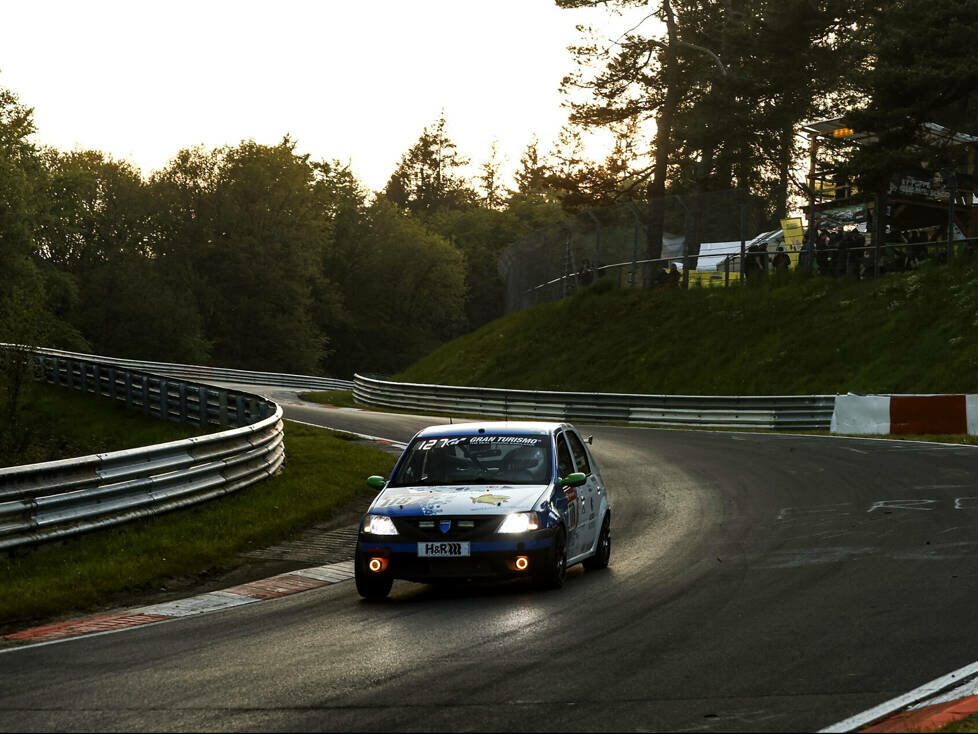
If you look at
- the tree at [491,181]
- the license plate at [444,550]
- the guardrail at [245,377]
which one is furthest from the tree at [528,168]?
the license plate at [444,550]

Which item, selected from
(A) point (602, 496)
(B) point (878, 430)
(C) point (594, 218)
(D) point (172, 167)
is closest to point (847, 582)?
(A) point (602, 496)

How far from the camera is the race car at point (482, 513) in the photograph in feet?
32.7

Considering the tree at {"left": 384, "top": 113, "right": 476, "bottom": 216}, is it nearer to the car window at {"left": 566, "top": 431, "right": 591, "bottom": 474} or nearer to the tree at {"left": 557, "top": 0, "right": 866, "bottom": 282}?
the tree at {"left": 557, "top": 0, "right": 866, "bottom": 282}

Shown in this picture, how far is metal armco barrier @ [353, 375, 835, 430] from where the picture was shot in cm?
2905

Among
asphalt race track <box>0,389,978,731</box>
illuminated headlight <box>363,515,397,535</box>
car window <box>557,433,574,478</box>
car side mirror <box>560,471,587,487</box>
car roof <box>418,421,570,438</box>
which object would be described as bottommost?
asphalt race track <box>0,389,978,731</box>

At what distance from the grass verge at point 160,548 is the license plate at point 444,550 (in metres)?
2.77

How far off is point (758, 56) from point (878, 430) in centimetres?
2430

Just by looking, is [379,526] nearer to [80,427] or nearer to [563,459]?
[563,459]

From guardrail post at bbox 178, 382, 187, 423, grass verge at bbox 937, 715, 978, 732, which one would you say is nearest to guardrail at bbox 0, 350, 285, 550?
grass verge at bbox 937, 715, 978, 732

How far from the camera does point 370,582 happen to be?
398 inches

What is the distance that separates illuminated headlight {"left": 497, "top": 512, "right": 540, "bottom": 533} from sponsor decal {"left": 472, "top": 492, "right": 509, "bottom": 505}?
23cm

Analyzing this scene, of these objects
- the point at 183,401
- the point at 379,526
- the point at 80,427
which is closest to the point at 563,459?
the point at 379,526

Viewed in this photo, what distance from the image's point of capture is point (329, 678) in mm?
7035

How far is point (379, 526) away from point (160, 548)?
10.2 feet
